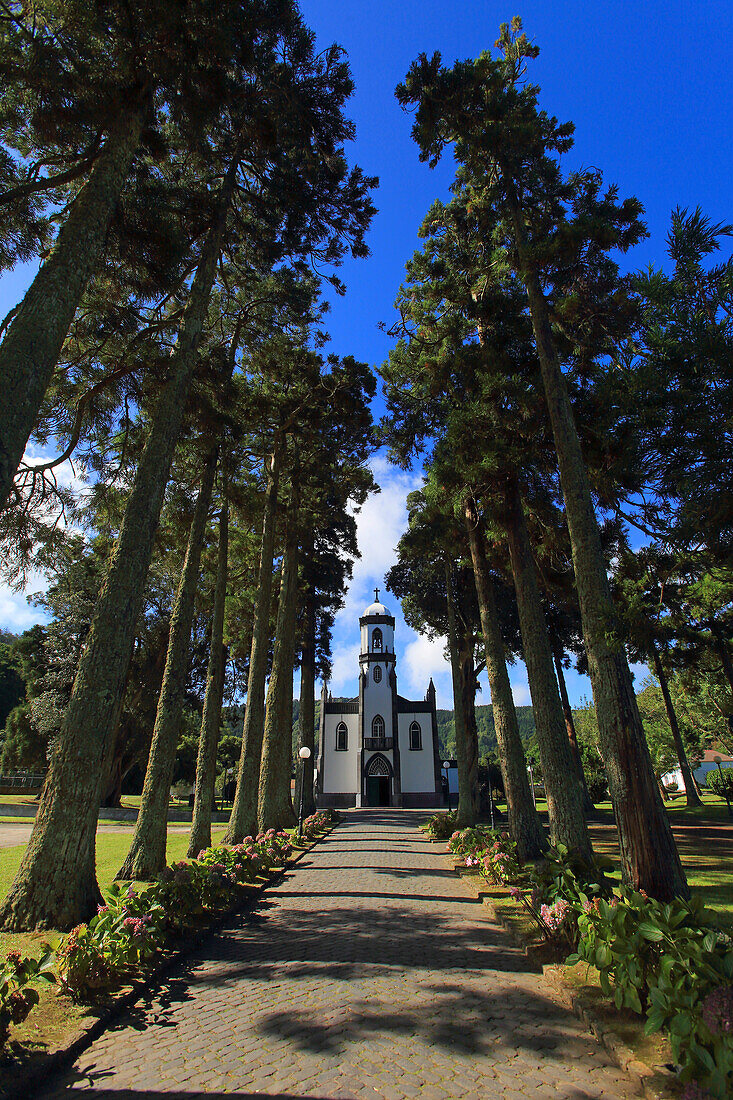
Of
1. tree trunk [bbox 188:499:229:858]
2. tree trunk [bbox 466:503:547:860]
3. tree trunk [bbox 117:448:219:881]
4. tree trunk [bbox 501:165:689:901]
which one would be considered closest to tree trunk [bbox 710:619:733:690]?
tree trunk [bbox 466:503:547:860]

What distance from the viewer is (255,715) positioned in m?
12.5

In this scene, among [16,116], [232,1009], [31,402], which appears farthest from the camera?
[16,116]

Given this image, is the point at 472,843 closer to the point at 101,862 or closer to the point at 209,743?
the point at 209,743

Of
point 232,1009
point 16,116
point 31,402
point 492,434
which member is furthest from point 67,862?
point 16,116

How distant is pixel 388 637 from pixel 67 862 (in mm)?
39861

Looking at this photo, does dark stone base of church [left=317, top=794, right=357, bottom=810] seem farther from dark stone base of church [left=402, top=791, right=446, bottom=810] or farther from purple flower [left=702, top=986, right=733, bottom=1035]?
purple flower [left=702, top=986, right=733, bottom=1035]

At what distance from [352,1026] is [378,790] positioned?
133ft

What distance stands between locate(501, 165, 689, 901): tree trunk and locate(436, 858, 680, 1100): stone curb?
1.15 metres

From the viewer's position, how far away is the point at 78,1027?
3.87 metres

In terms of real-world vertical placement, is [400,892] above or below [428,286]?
below

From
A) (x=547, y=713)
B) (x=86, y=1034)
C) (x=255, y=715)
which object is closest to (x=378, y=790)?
(x=255, y=715)

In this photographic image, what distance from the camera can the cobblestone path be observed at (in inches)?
128

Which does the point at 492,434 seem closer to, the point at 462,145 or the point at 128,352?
the point at 462,145

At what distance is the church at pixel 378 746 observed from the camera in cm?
4100
